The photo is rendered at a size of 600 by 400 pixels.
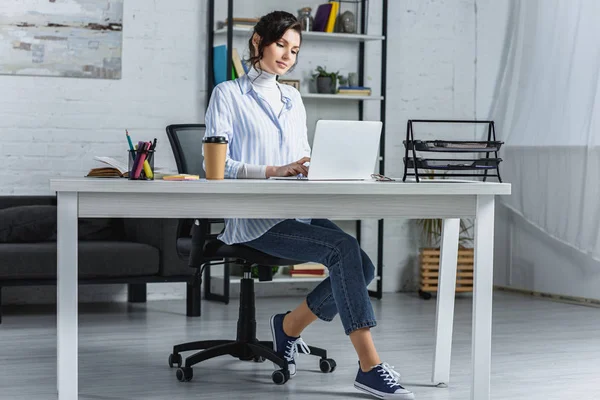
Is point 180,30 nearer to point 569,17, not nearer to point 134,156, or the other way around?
point 569,17

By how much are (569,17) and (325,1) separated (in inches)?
58.1

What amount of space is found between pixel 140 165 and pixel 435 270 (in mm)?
3399

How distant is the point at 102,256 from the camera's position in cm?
446

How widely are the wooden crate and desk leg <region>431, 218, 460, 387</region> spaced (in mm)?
2439

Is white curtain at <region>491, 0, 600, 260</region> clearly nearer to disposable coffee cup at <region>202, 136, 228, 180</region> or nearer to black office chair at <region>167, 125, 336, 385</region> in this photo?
black office chair at <region>167, 125, 336, 385</region>

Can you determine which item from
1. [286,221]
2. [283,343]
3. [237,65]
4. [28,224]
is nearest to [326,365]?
[283,343]

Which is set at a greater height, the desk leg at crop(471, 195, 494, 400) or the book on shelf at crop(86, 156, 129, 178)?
the book on shelf at crop(86, 156, 129, 178)

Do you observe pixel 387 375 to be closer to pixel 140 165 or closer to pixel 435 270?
pixel 140 165

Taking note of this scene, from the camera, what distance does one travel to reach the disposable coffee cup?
263 centimetres

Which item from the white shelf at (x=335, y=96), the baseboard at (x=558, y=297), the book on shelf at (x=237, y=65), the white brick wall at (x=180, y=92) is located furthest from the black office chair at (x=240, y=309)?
the baseboard at (x=558, y=297)

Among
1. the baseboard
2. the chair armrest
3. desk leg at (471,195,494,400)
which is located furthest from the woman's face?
the baseboard

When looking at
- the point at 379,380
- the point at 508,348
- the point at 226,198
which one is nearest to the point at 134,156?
the point at 226,198

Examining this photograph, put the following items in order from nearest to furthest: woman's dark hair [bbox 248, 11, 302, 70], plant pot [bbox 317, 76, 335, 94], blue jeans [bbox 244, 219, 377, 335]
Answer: blue jeans [bbox 244, 219, 377, 335] < woman's dark hair [bbox 248, 11, 302, 70] < plant pot [bbox 317, 76, 335, 94]

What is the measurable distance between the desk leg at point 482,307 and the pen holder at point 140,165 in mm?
968
